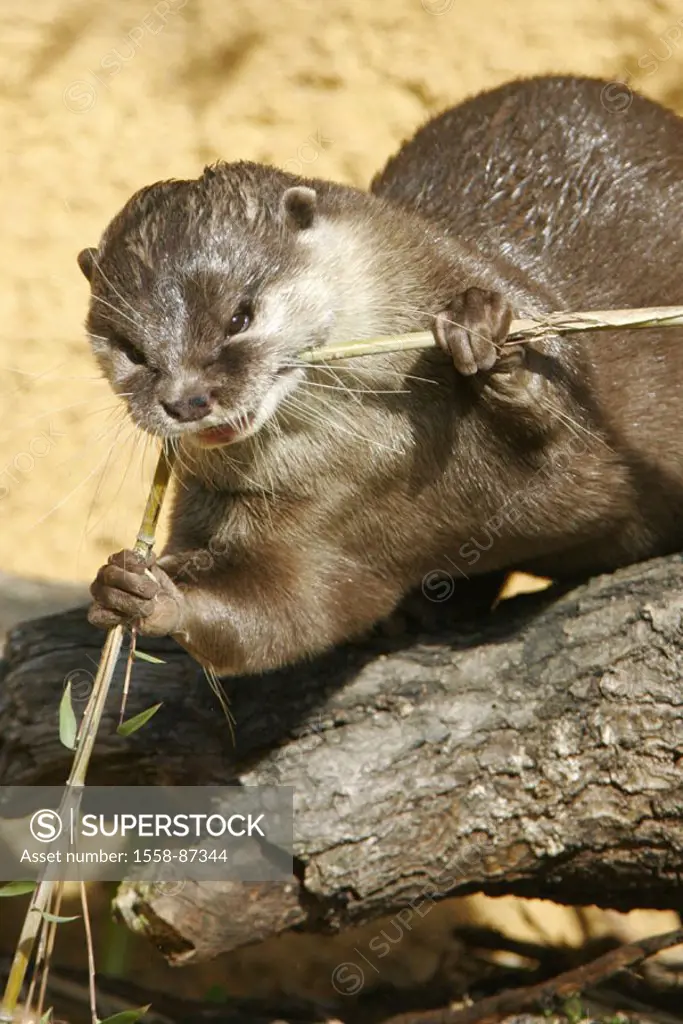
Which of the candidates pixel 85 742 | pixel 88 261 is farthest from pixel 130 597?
pixel 88 261

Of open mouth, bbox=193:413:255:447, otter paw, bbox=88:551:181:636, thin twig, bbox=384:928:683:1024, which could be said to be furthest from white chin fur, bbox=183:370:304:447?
thin twig, bbox=384:928:683:1024

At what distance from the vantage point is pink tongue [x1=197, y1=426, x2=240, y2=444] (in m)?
2.17

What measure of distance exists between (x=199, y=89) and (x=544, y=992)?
315 cm

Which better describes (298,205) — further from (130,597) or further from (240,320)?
(130,597)

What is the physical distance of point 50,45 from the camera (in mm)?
4582

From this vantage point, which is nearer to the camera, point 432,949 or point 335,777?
point 335,777

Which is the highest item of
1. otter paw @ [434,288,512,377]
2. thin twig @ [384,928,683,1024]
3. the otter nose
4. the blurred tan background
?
the blurred tan background

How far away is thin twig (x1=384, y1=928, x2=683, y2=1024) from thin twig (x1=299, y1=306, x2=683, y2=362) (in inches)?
47.0

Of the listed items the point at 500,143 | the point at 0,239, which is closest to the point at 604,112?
the point at 500,143

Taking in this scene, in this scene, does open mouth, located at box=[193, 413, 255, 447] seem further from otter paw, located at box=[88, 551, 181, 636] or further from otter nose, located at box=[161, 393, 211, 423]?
otter paw, located at box=[88, 551, 181, 636]

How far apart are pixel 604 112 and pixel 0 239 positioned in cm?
225

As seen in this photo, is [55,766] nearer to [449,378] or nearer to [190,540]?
[190,540]

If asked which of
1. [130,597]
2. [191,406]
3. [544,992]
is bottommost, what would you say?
[544,992]

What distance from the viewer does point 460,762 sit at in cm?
251
